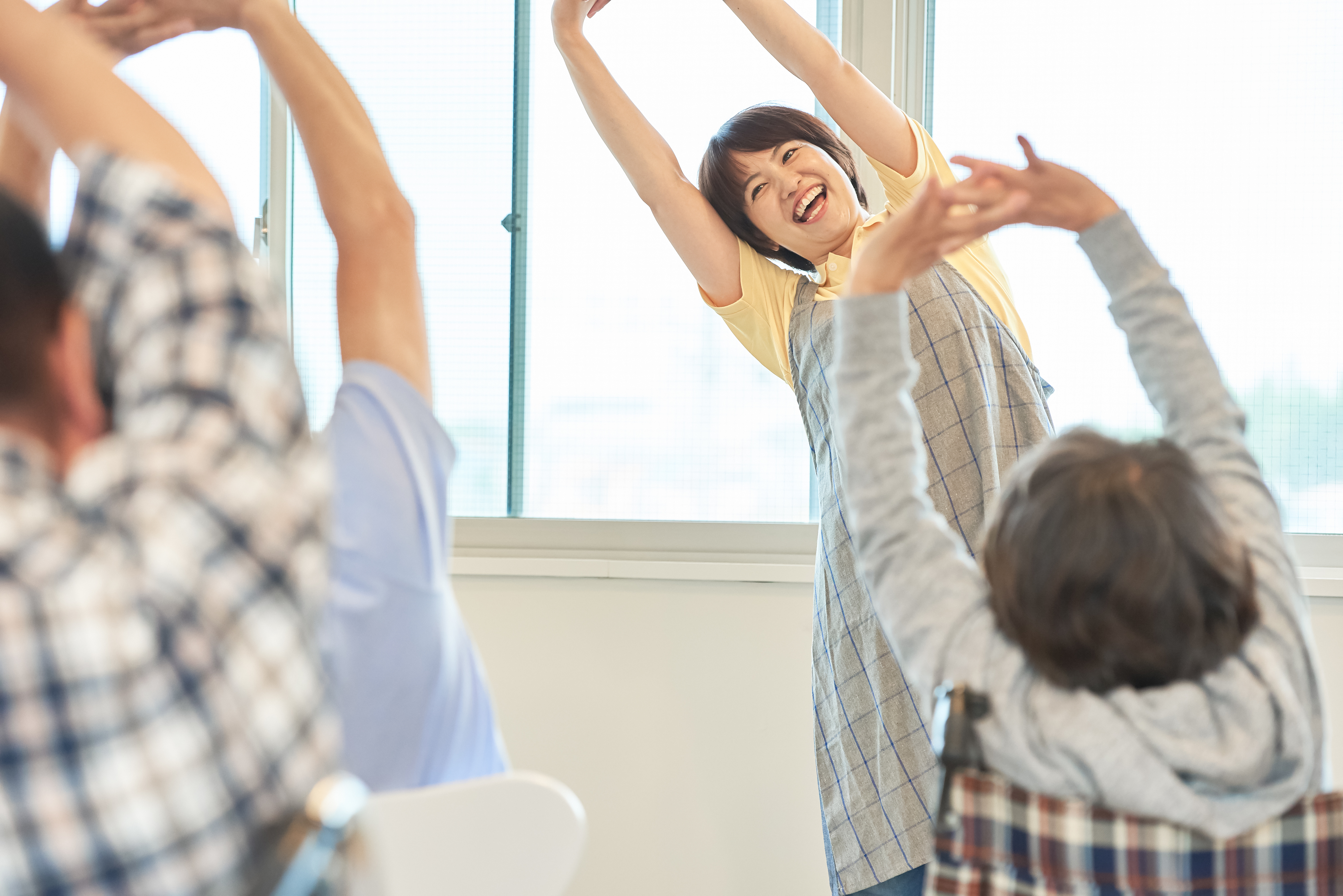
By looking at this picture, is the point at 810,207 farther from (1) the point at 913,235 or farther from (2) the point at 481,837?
(2) the point at 481,837

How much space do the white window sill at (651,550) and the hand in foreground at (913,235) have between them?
1100 millimetres

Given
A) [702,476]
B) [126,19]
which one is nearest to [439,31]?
[702,476]

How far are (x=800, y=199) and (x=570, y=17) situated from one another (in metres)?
0.42

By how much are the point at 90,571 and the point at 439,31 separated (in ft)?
6.10

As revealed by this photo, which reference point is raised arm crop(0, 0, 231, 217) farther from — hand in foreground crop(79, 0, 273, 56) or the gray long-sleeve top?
the gray long-sleeve top

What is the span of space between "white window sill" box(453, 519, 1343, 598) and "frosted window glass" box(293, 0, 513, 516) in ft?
0.27

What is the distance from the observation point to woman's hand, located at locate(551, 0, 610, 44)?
4.80 ft

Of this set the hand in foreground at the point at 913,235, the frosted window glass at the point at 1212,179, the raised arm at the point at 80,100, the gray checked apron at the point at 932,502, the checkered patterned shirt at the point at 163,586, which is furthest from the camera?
the frosted window glass at the point at 1212,179

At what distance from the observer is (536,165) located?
2.05 m

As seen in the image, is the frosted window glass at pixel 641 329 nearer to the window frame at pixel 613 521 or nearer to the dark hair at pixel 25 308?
the window frame at pixel 613 521

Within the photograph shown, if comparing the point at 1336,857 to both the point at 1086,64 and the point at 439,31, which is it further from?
the point at 439,31

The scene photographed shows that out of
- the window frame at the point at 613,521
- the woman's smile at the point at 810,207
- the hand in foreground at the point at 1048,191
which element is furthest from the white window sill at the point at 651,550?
the hand in foreground at the point at 1048,191

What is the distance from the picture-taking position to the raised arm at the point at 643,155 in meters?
1.46

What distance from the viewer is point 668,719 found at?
1940 mm
